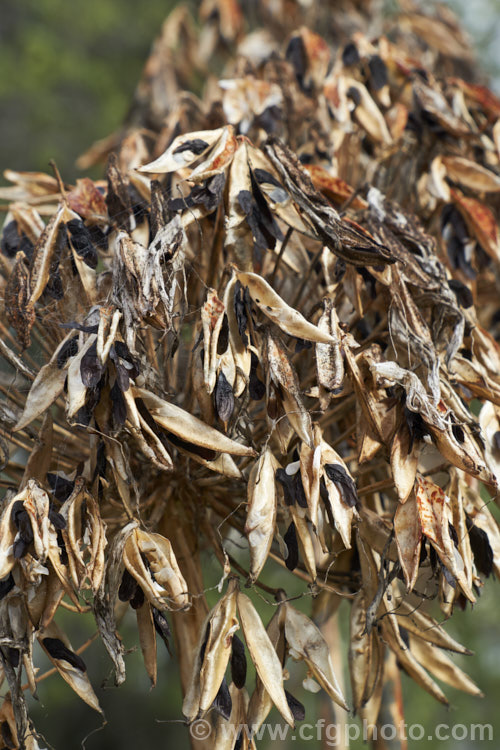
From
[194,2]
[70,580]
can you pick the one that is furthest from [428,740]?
[194,2]

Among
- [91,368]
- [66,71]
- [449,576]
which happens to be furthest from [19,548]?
[66,71]

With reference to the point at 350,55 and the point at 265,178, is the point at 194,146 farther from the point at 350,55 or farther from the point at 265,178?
the point at 350,55

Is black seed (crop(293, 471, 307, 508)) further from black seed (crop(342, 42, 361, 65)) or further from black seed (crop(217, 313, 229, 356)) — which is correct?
black seed (crop(342, 42, 361, 65))

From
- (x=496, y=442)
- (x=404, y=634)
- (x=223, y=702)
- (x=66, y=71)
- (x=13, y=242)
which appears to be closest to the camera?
(x=223, y=702)

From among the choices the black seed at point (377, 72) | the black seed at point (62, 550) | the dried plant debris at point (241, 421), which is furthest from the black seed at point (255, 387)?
the black seed at point (377, 72)

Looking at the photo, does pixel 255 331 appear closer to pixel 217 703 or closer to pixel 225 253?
pixel 225 253

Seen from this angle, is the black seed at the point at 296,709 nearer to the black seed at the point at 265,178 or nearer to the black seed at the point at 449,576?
the black seed at the point at 449,576
